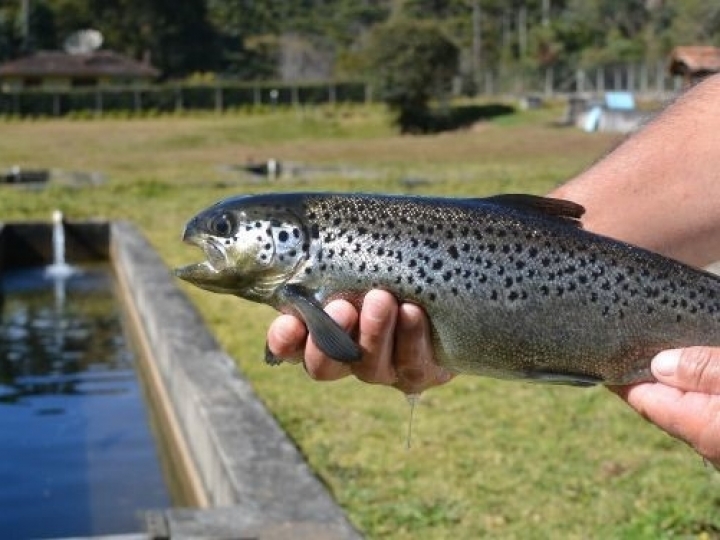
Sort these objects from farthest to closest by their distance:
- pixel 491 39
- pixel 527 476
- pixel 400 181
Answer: pixel 491 39 < pixel 400 181 < pixel 527 476

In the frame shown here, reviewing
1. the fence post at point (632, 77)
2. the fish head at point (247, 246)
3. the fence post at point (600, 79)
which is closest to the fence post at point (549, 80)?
the fence post at point (600, 79)

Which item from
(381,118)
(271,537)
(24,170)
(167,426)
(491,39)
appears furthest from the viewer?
(491,39)

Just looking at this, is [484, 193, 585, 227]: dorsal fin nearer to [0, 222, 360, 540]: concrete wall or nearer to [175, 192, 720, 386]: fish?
[175, 192, 720, 386]: fish

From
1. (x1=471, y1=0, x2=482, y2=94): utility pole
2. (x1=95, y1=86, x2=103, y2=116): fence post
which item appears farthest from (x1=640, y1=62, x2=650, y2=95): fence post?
(x1=95, y1=86, x2=103, y2=116): fence post

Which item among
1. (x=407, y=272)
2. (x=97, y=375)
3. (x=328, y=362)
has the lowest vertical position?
(x=97, y=375)

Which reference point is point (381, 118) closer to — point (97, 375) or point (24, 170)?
point (24, 170)

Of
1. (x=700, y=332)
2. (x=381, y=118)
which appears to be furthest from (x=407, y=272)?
(x=381, y=118)

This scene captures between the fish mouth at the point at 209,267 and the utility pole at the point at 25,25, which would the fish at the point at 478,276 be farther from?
the utility pole at the point at 25,25
